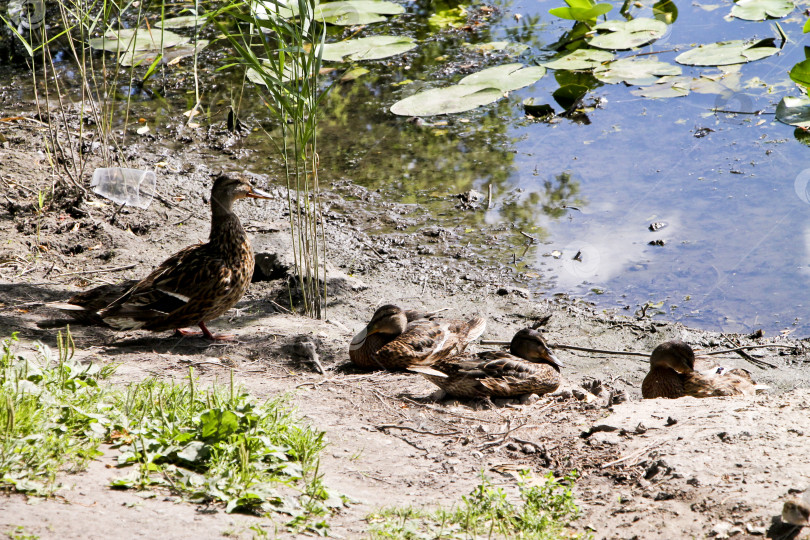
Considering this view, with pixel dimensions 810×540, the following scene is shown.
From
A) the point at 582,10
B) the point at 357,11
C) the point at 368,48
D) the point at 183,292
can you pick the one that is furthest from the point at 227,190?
the point at 357,11

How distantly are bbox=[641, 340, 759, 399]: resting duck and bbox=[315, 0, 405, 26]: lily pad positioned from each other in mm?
8503

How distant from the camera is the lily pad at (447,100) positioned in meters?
9.72

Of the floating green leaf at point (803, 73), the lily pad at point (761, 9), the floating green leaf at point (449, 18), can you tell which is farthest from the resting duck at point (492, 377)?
the floating green leaf at point (449, 18)

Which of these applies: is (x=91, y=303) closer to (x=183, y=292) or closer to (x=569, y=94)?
(x=183, y=292)

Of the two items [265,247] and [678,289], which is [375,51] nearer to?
[265,247]

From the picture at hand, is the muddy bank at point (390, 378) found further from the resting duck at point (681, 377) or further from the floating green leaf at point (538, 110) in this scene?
the floating green leaf at point (538, 110)

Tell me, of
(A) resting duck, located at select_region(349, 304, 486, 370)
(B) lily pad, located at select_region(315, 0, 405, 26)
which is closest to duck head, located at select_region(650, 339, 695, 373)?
(A) resting duck, located at select_region(349, 304, 486, 370)

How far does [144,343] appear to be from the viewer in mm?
5402

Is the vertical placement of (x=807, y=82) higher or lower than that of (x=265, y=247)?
higher

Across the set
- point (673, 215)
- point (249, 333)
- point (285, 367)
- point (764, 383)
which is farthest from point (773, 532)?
point (673, 215)

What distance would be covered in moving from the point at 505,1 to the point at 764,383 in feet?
31.1

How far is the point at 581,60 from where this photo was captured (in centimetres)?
1064

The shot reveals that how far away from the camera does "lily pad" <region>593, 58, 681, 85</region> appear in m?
10.1

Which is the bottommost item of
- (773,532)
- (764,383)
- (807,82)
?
(764,383)
